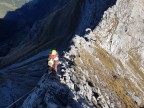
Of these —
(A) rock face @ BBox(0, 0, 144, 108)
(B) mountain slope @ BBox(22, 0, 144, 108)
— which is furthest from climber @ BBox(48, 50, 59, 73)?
(B) mountain slope @ BBox(22, 0, 144, 108)

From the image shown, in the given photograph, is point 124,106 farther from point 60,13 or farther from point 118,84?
point 60,13

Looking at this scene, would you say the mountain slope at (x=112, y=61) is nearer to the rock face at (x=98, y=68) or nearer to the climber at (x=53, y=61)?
the rock face at (x=98, y=68)

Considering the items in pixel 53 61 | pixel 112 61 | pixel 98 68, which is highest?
pixel 112 61

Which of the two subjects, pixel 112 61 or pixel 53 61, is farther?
pixel 112 61

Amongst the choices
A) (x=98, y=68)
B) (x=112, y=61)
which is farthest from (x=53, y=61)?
(x=112, y=61)

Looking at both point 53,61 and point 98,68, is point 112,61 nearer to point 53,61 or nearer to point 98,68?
point 98,68

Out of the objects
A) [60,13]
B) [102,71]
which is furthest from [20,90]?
[60,13]

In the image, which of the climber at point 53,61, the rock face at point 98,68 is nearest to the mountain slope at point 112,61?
the rock face at point 98,68

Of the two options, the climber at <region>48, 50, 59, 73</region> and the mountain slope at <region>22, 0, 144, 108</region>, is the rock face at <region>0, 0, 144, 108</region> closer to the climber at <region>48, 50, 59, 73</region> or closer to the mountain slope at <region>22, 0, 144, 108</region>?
the mountain slope at <region>22, 0, 144, 108</region>

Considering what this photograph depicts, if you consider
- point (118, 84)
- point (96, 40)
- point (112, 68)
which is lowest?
point (118, 84)
